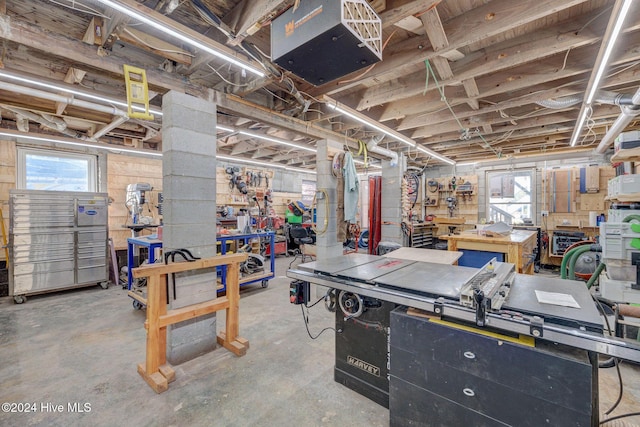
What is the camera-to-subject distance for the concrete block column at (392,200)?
5852mm

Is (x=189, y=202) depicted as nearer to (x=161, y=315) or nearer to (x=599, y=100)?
(x=161, y=315)

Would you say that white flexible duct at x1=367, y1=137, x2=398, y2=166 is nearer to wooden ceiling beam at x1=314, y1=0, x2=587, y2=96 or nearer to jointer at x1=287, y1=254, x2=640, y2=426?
wooden ceiling beam at x1=314, y1=0, x2=587, y2=96

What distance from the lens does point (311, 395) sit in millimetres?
2043

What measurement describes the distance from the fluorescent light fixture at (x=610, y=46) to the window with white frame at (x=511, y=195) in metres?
4.69

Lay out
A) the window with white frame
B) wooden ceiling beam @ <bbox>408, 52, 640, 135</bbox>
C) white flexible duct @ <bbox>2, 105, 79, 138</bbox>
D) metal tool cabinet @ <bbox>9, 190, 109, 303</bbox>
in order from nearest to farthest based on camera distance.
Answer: wooden ceiling beam @ <bbox>408, 52, 640, 135</bbox> → white flexible duct @ <bbox>2, 105, 79, 138</bbox> → metal tool cabinet @ <bbox>9, 190, 109, 303</bbox> → the window with white frame

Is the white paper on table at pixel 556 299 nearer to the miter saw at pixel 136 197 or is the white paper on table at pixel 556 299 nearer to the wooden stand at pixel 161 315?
the wooden stand at pixel 161 315

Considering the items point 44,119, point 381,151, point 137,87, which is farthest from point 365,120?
point 44,119

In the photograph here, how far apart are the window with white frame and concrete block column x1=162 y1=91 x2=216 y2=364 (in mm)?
7812

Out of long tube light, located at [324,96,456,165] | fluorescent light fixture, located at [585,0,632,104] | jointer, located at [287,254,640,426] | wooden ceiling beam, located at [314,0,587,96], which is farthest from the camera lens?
long tube light, located at [324,96,456,165]

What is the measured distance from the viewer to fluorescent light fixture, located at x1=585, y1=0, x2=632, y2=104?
184cm

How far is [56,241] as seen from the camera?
4391mm

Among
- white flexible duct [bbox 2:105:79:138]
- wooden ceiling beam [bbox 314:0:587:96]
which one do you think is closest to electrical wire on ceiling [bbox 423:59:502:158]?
wooden ceiling beam [bbox 314:0:587:96]

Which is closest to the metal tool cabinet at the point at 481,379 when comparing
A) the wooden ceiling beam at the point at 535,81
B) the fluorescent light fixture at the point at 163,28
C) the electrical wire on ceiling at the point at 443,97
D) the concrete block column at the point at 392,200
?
the fluorescent light fixture at the point at 163,28

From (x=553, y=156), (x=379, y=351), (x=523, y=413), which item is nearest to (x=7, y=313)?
(x=379, y=351)
